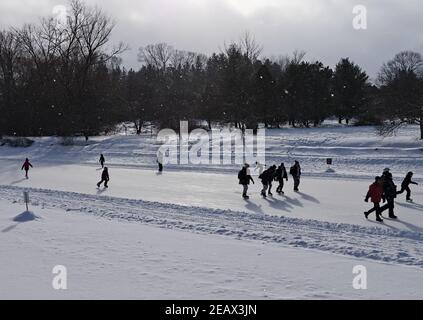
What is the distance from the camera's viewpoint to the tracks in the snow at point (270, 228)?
10.0 meters

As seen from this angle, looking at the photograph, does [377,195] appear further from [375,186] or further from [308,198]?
[308,198]

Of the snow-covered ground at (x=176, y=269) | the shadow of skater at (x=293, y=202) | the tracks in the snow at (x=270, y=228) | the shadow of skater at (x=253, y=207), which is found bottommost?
the snow-covered ground at (x=176, y=269)

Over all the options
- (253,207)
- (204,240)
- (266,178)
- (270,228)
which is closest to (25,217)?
(204,240)

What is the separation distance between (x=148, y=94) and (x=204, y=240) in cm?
4592

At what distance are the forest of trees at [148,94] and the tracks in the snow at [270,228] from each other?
27805mm

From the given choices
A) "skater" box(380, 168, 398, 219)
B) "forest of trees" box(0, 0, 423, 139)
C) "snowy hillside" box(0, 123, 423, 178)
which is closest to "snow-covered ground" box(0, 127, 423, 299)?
"skater" box(380, 168, 398, 219)

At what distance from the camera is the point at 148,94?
5538 cm

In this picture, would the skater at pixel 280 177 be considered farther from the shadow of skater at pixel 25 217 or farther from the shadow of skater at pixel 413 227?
the shadow of skater at pixel 25 217

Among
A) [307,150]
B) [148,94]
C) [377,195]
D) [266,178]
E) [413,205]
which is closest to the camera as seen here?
[377,195]

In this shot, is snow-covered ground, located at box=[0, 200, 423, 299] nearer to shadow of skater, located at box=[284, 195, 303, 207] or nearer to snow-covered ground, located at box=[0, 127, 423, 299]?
snow-covered ground, located at box=[0, 127, 423, 299]

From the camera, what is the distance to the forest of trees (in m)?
47.2

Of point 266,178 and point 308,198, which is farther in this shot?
point 266,178

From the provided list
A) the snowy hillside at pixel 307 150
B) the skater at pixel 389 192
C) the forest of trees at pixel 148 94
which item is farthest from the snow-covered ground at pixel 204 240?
the forest of trees at pixel 148 94
